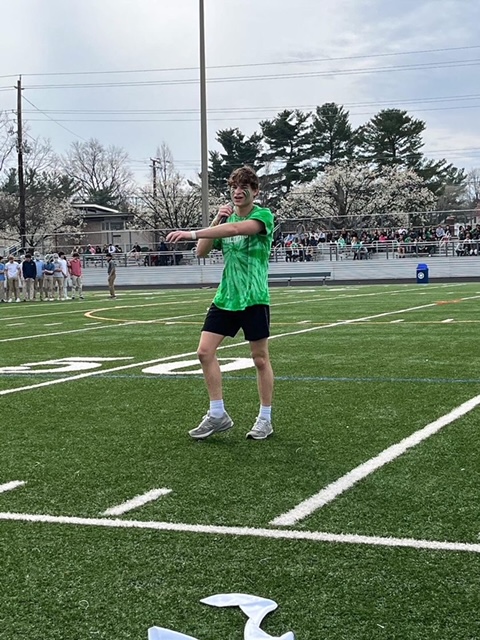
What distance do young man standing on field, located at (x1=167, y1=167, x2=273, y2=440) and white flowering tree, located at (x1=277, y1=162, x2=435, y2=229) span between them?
208 feet

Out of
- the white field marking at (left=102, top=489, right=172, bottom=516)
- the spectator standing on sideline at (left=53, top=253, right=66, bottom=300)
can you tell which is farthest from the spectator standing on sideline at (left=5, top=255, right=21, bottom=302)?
the white field marking at (left=102, top=489, right=172, bottom=516)


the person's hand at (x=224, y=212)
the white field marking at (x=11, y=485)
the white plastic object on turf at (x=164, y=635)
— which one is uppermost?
the person's hand at (x=224, y=212)

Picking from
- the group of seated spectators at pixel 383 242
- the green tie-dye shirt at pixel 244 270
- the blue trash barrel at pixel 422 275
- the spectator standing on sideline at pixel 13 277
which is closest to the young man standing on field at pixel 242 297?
the green tie-dye shirt at pixel 244 270

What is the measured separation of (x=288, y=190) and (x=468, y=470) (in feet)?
245

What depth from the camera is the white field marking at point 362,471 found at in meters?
4.36

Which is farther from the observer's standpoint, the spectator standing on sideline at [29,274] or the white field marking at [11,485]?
the spectator standing on sideline at [29,274]

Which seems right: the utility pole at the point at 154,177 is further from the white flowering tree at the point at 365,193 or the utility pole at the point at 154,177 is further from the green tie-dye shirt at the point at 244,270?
the green tie-dye shirt at the point at 244,270

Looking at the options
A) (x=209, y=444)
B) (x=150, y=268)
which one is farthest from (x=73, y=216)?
(x=209, y=444)

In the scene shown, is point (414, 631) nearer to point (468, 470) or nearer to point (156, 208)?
point (468, 470)

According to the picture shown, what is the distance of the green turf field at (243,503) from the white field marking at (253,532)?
0.04ft

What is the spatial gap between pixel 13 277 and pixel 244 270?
25.0m

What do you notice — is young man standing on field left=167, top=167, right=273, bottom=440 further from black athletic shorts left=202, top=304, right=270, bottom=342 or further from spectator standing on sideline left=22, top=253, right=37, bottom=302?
spectator standing on sideline left=22, top=253, right=37, bottom=302

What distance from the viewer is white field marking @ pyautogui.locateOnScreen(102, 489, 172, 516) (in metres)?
4.46

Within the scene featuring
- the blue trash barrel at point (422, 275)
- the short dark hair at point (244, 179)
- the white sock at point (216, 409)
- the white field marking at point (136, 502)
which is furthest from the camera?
the blue trash barrel at point (422, 275)
